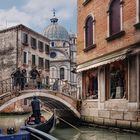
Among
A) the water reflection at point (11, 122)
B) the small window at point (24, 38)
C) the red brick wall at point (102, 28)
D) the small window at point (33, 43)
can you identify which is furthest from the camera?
the small window at point (33, 43)

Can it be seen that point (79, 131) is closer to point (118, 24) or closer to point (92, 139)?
point (92, 139)

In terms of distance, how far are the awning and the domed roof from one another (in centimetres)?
4362

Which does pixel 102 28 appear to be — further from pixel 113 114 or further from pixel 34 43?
pixel 34 43

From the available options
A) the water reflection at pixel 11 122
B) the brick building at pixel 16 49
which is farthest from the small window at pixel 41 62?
the water reflection at pixel 11 122

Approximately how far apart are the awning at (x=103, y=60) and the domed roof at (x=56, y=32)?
4362 centimetres

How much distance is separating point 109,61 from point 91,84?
3209 mm

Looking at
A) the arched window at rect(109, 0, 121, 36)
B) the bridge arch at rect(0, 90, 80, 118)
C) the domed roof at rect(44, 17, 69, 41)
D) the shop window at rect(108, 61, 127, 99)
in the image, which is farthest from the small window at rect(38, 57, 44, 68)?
the domed roof at rect(44, 17, 69, 41)

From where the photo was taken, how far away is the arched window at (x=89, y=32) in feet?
57.5

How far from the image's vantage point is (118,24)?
14852mm

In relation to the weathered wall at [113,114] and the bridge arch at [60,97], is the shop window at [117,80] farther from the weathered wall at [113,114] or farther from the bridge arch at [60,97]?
the bridge arch at [60,97]

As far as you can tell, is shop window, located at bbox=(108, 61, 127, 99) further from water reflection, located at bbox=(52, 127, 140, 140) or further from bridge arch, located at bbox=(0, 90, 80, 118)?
bridge arch, located at bbox=(0, 90, 80, 118)

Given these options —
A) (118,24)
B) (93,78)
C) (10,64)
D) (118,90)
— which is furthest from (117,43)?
(10,64)

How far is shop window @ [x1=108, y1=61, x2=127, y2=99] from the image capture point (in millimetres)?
14444

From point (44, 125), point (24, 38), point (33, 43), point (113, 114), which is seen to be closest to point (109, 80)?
point (113, 114)
